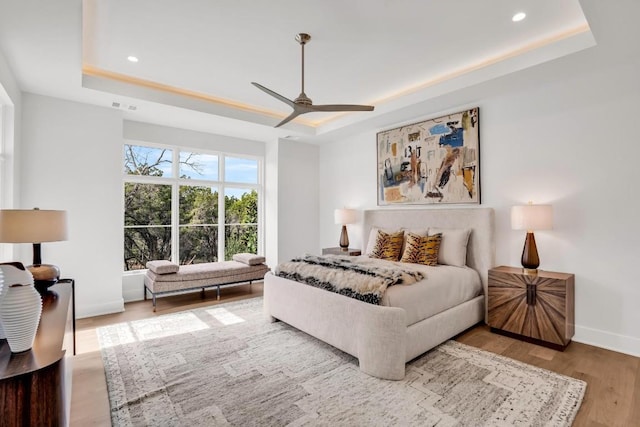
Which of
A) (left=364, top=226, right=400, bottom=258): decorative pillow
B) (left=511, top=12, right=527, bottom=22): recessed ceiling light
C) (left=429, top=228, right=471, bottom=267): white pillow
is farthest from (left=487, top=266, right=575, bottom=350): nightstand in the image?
(left=511, top=12, right=527, bottom=22): recessed ceiling light

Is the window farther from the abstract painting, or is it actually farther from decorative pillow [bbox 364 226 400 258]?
the abstract painting

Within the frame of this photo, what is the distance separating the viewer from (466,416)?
200 cm

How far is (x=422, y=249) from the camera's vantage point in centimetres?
384

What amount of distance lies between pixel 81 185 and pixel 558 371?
5283 millimetres

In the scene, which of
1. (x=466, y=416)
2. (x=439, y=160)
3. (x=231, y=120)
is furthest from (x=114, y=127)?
(x=466, y=416)

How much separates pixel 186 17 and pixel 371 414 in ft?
10.6

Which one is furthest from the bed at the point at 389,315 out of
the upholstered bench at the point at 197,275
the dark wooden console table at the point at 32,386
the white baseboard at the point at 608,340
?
the dark wooden console table at the point at 32,386

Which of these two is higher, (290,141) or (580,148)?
(290,141)

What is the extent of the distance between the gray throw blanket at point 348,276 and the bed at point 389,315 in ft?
0.21

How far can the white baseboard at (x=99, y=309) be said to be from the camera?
393 centimetres

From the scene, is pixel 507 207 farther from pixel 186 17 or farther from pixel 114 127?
pixel 114 127

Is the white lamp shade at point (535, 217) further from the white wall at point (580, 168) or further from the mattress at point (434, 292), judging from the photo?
the mattress at point (434, 292)

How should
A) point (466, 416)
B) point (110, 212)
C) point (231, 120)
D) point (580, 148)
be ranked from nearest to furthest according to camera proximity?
point (466, 416)
point (580, 148)
point (110, 212)
point (231, 120)

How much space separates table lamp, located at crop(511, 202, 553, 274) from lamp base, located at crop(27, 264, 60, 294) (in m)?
4.14
